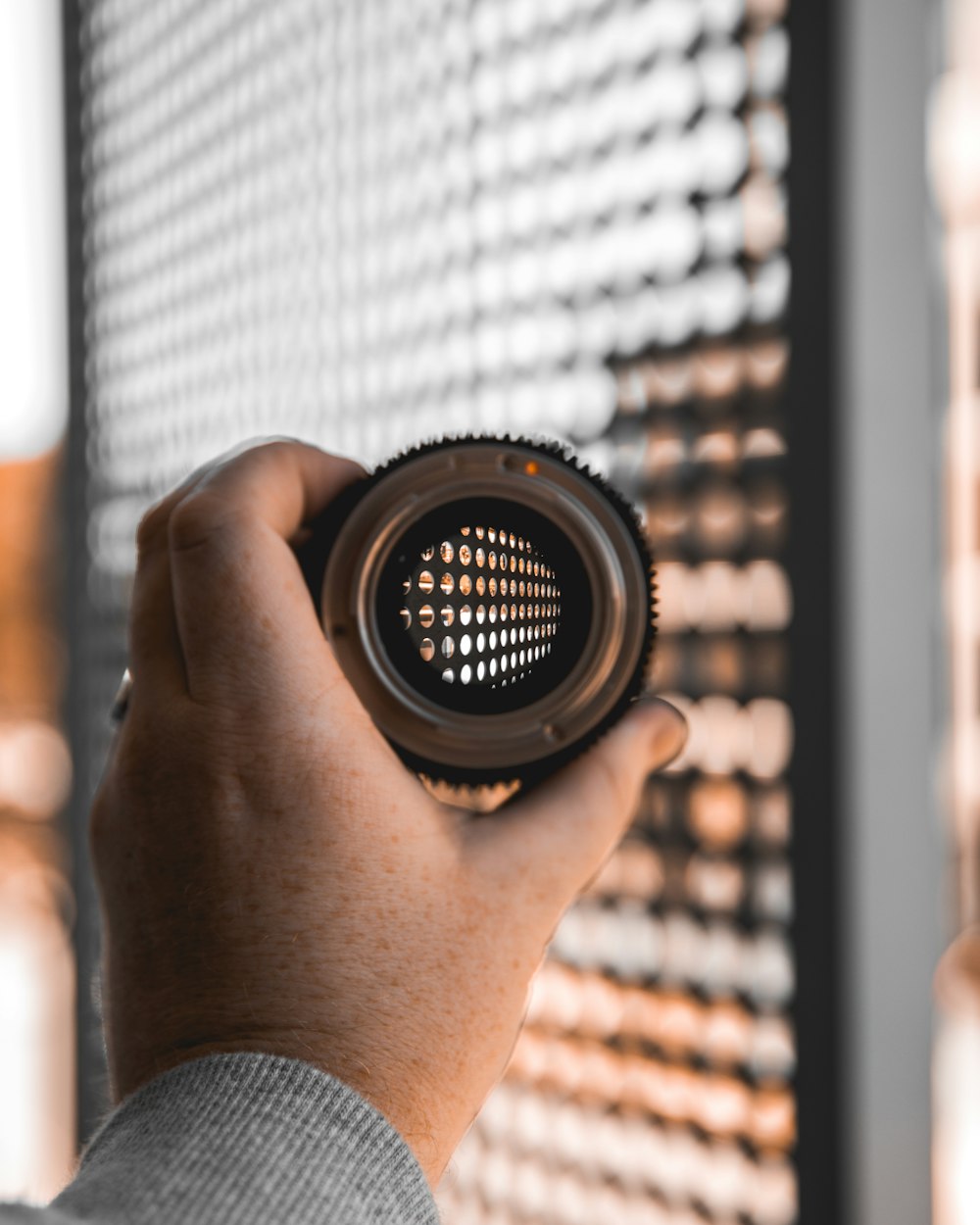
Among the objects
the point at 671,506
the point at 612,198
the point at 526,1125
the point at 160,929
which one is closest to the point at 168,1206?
the point at 160,929

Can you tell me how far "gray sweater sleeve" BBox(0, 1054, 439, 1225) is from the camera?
0.22 meters

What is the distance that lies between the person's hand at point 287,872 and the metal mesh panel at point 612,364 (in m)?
0.41

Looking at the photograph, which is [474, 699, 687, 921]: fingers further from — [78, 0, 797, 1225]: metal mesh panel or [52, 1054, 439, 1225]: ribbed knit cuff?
[78, 0, 797, 1225]: metal mesh panel

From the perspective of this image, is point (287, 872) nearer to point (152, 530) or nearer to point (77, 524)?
point (152, 530)

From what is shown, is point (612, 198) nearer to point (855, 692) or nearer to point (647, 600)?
point (855, 692)

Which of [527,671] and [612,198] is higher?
[612,198]

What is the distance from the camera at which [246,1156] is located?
23cm

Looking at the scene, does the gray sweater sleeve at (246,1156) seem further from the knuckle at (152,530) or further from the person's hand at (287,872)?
the knuckle at (152,530)

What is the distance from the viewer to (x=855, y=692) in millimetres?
604

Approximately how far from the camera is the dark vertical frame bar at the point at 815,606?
0.60 m

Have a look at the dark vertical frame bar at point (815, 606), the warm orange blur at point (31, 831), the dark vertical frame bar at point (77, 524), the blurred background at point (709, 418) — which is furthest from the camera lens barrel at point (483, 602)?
the warm orange blur at point (31, 831)

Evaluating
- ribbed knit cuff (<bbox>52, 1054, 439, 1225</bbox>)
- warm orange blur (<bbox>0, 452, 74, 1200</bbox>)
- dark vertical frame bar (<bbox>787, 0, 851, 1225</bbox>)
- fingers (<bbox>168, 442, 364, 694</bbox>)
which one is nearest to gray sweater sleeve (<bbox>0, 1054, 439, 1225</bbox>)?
ribbed knit cuff (<bbox>52, 1054, 439, 1225</bbox>)

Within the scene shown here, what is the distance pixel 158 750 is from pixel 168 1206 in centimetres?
12

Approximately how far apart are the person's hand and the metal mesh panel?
41 centimetres
